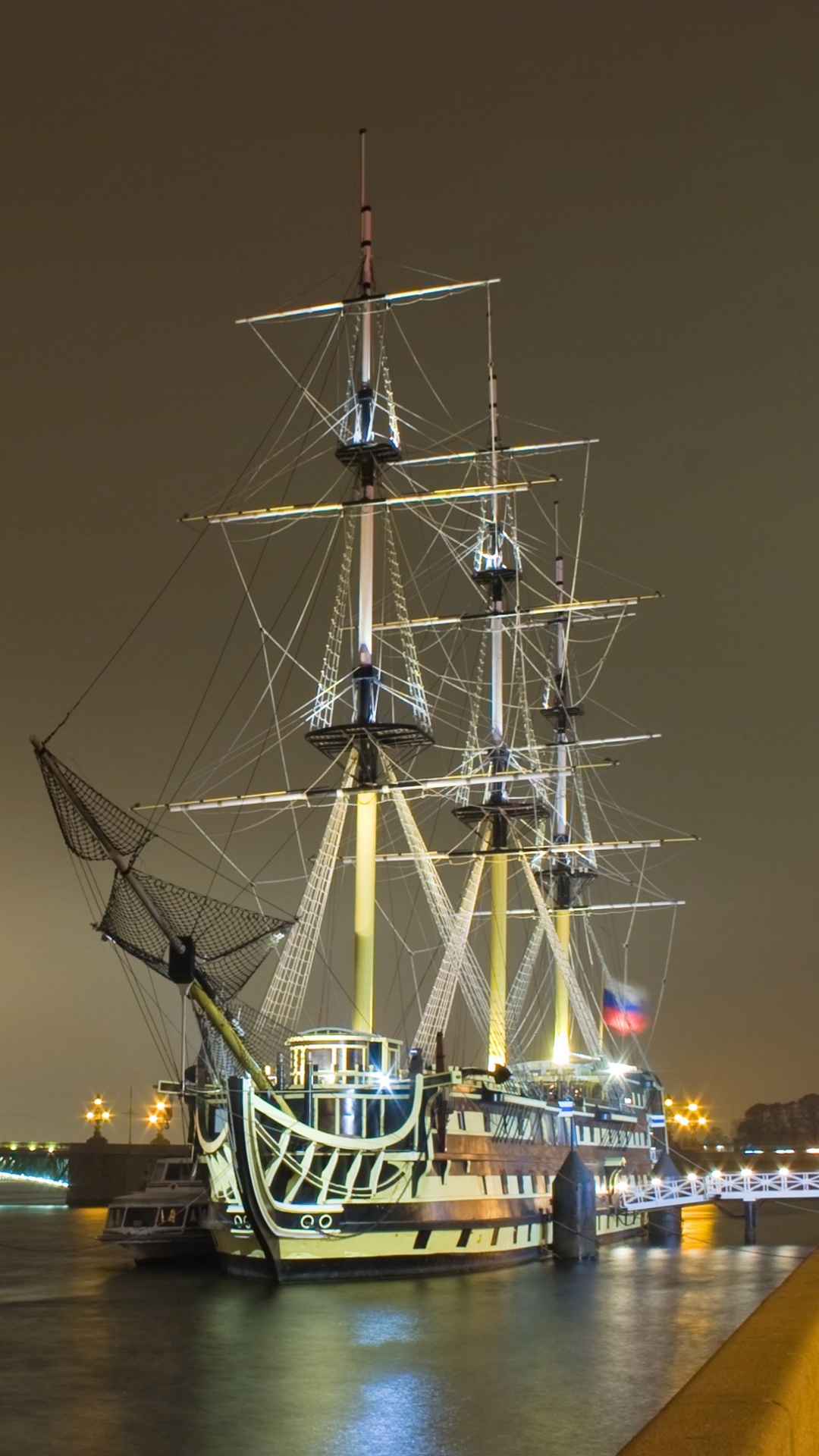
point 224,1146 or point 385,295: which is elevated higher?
point 385,295

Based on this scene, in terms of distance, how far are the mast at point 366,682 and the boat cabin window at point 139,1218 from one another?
12.7 meters

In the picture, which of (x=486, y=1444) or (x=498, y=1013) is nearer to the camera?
(x=486, y=1444)

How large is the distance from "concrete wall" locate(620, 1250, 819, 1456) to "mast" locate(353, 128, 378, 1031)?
3779 centimetres

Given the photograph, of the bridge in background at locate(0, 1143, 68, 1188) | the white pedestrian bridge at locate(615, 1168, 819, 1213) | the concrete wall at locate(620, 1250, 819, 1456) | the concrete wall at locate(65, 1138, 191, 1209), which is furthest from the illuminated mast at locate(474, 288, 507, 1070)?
the bridge in background at locate(0, 1143, 68, 1188)

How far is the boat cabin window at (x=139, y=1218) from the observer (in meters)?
51.5

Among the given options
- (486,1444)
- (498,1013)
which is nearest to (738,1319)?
(486,1444)

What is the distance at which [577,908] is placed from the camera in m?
75.4

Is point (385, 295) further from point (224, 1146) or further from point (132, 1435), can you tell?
point (132, 1435)

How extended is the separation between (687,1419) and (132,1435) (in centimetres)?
1906

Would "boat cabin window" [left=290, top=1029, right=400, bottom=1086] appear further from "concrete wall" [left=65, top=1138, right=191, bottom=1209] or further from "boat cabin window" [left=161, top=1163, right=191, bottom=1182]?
"concrete wall" [left=65, top=1138, right=191, bottom=1209]

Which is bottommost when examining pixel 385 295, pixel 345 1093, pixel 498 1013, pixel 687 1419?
pixel 687 1419

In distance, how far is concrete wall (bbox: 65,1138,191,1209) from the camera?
384 feet

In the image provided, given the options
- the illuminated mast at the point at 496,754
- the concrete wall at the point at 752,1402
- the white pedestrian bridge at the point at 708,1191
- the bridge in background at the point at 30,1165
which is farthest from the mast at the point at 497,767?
the bridge in background at the point at 30,1165

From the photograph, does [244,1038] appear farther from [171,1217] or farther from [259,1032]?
[171,1217]
